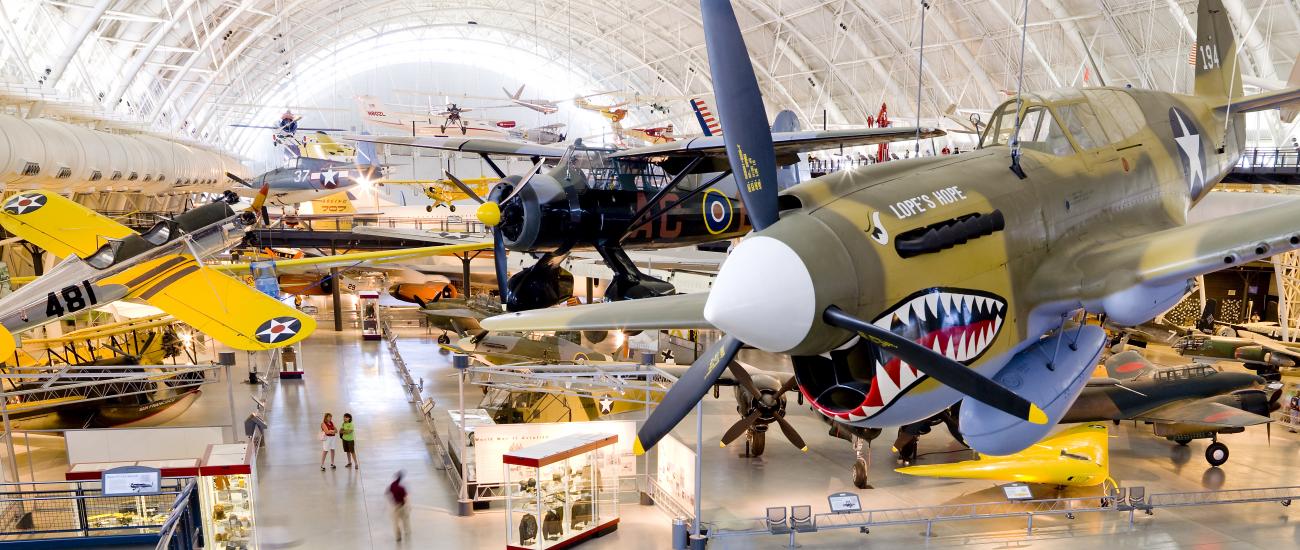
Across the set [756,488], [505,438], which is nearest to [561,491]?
[505,438]

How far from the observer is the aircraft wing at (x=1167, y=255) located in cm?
392

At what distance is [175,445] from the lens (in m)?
12.8

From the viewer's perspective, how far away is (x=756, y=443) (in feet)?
47.4

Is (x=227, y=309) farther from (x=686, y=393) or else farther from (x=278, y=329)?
(x=686, y=393)

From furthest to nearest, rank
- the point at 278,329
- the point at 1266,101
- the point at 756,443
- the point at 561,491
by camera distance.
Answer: the point at 756,443, the point at 278,329, the point at 561,491, the point at 1266,101

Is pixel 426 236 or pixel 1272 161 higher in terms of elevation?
pixel 1272 161

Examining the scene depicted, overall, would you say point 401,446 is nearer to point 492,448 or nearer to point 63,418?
point 492,448

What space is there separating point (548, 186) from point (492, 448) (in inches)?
149

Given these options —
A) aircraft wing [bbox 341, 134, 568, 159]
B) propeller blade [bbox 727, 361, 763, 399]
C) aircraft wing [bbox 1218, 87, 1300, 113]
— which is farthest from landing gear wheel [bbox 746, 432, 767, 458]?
aircraft wing [bbox 1218, 87, 1300, 113]

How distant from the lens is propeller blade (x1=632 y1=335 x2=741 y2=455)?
13.2 feet

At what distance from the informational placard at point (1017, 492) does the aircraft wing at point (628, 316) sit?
8.44m

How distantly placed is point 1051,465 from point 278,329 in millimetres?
10949

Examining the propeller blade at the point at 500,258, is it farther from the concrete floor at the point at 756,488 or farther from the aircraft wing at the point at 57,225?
the aircraft wing at the point at 57,225

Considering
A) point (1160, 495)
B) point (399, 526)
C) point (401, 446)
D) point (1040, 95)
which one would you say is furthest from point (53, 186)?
point (1160, 495)
